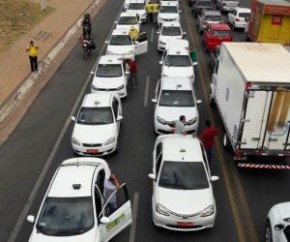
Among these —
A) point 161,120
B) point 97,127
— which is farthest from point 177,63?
point 97,127

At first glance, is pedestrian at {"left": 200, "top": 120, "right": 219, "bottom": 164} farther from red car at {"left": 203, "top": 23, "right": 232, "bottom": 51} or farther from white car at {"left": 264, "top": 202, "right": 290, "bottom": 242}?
red car at {"left": 203, "top": 23, "right": 232, "bottom": 51}

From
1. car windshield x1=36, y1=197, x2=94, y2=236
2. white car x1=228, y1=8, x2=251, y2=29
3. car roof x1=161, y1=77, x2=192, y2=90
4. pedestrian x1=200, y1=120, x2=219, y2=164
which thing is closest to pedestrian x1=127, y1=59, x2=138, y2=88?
car roof x1=161, y1=77, x2=192, y2=90

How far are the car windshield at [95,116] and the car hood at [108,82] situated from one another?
3586mm

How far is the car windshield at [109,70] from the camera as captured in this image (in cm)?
1930

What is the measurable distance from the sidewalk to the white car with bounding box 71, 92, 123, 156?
4286mm

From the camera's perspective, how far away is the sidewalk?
63.1 ft

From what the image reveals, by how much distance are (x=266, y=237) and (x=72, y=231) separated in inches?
181

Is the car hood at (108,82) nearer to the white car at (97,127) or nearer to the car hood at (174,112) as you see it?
the white car at (97,127)

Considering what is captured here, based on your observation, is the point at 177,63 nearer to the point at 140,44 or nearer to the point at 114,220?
the point at 140,44

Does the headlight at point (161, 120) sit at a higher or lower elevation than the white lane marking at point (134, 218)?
higher

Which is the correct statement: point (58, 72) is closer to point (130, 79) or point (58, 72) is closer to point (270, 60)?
point (130, 79)

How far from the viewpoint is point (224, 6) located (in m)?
38.2

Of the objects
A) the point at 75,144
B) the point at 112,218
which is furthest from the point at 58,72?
the point at 112,218

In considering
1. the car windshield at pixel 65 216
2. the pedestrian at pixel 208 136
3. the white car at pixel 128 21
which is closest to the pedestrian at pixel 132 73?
the pedestrian at pixel 208 136
